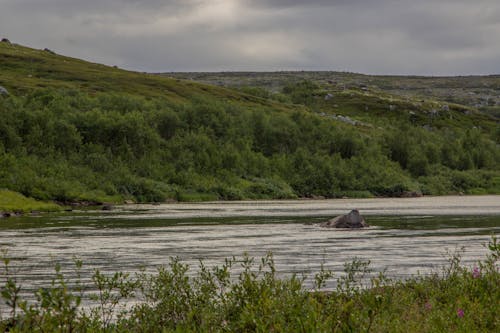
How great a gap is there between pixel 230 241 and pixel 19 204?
3854 cm

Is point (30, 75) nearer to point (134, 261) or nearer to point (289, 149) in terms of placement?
point (289, 149)

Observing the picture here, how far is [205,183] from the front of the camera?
371ft

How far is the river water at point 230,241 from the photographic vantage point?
106ft

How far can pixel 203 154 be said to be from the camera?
12431 cm

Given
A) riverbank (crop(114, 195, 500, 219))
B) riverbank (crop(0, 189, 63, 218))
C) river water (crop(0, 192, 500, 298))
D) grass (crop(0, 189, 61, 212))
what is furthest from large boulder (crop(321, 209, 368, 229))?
grass (crop(0, 189, 61, 212))

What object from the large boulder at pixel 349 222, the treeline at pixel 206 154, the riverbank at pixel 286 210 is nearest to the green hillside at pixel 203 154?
the treeline at pixel 206 154

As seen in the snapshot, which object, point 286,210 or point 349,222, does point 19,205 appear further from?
point 349,222

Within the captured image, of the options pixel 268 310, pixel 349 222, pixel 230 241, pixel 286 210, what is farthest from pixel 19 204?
pixel 268 310

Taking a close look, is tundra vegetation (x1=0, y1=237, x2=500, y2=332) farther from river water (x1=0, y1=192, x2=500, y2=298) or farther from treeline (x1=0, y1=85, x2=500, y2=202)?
treeline (x1=0, y1=85, x2=500, y2=202)

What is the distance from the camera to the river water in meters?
32.4

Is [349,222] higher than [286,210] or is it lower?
higher

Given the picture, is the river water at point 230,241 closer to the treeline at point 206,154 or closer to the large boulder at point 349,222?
the large boulder at point 349,222

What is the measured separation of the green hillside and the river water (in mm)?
30651

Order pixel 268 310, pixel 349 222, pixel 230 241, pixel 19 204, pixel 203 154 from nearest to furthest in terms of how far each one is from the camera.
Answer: pixel 268 310 < pixel 230 241 < pixel 349 222 < pixel 19 204 < pixel 203 154
